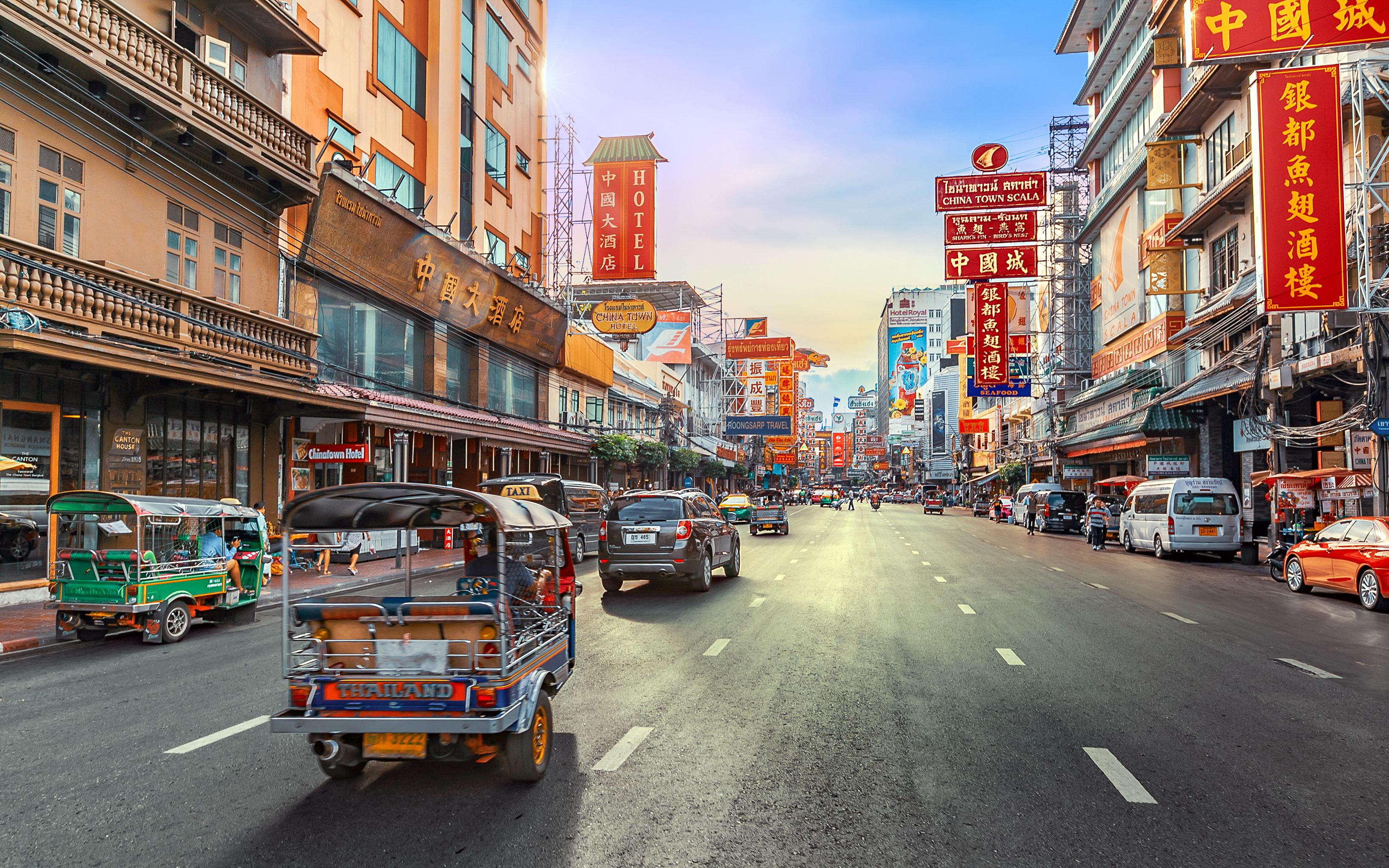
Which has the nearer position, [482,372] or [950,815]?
[950,815]

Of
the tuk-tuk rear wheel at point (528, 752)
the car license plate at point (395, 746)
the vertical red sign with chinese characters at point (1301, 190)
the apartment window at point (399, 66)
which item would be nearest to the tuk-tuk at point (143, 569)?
the car license plate at point (395, 746)

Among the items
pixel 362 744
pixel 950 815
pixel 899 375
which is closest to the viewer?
pixel 950 815


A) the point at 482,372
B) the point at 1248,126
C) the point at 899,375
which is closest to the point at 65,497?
the point at 482,372

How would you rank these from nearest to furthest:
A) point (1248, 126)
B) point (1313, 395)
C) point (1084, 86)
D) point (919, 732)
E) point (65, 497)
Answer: point (919, 732) → point (65, 497) → point (1313, 395) → point (1248, 126) → point (1084, 86)

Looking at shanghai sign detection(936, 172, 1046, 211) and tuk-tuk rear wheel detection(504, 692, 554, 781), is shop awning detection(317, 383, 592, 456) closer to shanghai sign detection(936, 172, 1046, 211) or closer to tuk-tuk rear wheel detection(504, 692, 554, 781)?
tuk-tuk rear wheel detection(504, 692, 554, 781)

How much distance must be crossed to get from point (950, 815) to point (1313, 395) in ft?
91.2

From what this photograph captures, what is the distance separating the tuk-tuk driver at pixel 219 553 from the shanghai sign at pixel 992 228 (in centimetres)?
3495

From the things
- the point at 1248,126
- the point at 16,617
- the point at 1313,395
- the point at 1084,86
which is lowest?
the point at 16,617

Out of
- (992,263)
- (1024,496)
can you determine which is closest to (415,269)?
(992,263)

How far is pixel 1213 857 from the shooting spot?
4.38 m

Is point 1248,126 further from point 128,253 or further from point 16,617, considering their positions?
point 16,617

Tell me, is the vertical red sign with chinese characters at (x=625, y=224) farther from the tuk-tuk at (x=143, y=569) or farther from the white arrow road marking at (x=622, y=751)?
the white arrow road marking at (x=622, y=751)

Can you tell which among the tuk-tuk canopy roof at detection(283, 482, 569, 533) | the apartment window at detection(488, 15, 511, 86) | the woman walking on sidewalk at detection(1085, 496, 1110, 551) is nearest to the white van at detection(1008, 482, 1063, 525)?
the woman walking on sidewalk at detection(1085, 496, 1110, 551)

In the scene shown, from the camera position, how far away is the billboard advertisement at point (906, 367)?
563 ft
